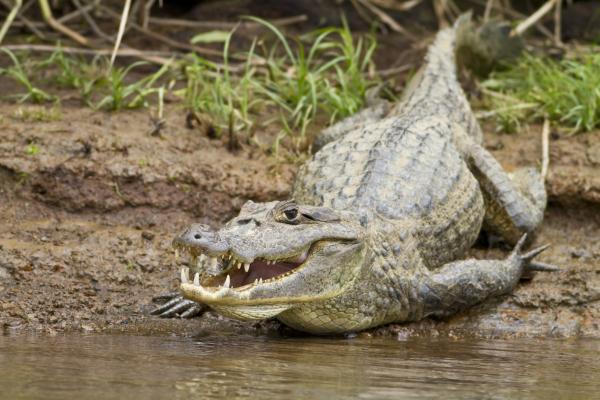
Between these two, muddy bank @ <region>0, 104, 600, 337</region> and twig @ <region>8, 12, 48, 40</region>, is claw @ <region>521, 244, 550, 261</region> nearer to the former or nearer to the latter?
muddy bank @ <region>0, 104, 600, 337</region>

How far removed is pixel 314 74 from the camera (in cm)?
873

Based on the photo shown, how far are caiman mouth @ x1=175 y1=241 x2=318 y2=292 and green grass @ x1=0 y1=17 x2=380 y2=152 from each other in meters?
2.48

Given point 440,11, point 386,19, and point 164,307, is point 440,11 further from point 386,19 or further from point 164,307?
point 164,307

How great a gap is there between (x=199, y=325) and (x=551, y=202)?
129 inches

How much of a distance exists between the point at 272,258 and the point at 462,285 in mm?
1485

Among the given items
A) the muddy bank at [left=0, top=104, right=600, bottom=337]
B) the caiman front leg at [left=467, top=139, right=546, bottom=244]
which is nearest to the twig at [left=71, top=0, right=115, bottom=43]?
the muddy bank at [left=0, top=104, right=600, bottom=337]

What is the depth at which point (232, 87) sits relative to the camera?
898 centimetres

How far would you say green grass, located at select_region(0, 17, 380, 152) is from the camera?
839 centimetres

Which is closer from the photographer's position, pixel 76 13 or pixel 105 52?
pixel 105 52

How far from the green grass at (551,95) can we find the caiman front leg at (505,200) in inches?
45.0

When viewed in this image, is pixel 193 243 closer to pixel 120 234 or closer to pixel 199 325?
pixel 199 325

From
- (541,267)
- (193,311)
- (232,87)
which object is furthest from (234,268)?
(232,87)

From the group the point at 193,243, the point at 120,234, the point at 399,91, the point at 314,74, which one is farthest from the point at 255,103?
the point at 193,243

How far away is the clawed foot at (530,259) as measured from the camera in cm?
712
